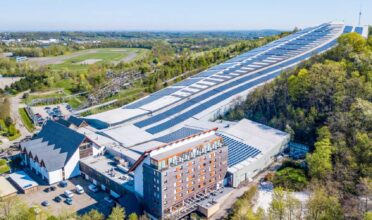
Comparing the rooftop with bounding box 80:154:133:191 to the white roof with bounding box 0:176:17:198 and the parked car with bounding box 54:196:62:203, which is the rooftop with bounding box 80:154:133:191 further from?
the white roof with bounding box 0:176:17:198

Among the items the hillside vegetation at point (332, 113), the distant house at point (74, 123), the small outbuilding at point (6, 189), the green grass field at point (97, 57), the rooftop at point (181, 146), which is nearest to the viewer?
the rooftop at point (181, 146)

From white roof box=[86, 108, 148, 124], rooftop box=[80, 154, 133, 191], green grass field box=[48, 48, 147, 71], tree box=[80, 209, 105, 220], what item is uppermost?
green grass field box=[48, 48, 147, 71]

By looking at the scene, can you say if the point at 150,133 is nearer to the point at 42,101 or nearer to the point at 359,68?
the point at 359,68

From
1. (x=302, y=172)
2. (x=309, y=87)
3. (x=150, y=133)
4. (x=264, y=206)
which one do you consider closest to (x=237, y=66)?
(x=309, y=87)

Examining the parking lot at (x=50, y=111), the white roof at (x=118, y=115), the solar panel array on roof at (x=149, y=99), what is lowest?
the parking lot at (x=50, y=111)

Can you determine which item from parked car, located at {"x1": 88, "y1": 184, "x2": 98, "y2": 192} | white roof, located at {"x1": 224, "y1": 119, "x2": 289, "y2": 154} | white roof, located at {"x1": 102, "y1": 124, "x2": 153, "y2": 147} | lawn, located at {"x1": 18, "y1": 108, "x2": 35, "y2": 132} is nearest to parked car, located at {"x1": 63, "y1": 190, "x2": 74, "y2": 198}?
parked car, located at {"x1": 88, "y1": 184, "x2": 98, "y2": 192}

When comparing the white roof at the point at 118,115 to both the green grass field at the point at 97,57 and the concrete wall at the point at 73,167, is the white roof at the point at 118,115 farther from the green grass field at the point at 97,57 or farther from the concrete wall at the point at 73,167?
the green grass field at the point at 97,57

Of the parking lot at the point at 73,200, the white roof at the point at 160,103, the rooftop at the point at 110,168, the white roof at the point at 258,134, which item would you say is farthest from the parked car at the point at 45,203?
the white roof at the point at 160,103
